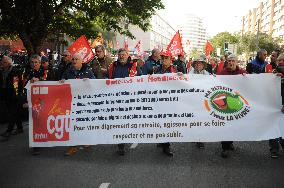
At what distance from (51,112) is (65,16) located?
45.3 ft

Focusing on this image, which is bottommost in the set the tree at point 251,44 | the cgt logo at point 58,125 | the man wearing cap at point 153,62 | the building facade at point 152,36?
the cgt logo at point 58,125

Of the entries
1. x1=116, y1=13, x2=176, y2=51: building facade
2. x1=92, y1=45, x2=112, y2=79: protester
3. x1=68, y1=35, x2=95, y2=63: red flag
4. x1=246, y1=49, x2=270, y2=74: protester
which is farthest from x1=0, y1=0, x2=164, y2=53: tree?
x1=116, y1=13, x2=176, y2=51: building facade

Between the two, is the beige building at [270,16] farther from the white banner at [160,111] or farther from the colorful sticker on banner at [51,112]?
the colorful sticker on banner at [51,112]

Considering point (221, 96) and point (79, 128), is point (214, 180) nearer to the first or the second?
point (221, 96)

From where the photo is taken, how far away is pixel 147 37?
396 ft

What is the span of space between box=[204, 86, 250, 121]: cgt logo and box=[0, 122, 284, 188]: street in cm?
76

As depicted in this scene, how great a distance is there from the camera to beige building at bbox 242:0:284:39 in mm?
112438

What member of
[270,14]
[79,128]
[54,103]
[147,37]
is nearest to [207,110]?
[79,128]

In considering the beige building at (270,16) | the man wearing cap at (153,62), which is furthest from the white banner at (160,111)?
the beige building at (270,16)

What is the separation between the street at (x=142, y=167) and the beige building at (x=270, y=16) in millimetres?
92795

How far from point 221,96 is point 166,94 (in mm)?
969

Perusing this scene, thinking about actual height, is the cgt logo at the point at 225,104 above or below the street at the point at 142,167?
above

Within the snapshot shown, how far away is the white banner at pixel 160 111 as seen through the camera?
6.87 m

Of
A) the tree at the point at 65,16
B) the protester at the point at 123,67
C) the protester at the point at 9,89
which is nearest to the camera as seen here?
the protester at the point at 123,67
